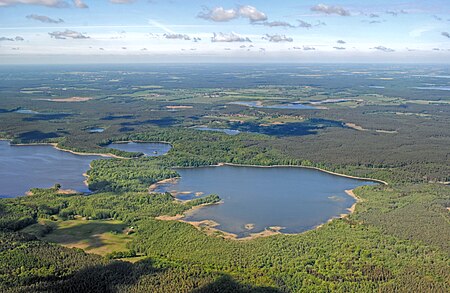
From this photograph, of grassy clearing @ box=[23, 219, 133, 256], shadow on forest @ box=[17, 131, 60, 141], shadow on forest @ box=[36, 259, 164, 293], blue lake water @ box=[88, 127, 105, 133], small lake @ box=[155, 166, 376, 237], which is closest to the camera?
shadow on forest @ box=[36, 259, 164, 293]

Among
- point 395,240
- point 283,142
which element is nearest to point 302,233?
point 395,240

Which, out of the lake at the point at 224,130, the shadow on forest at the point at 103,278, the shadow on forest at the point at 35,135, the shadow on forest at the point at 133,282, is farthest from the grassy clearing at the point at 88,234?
the lake at the point at 224,130

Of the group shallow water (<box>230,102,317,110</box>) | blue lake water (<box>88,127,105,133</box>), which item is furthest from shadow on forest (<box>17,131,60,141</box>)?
shallow water (<box>230,102,317,110</box>)

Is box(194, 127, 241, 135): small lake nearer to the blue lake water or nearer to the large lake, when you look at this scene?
the large lake

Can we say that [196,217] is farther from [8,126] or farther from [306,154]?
[8,126]

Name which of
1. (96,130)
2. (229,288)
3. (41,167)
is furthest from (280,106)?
(229,288)
